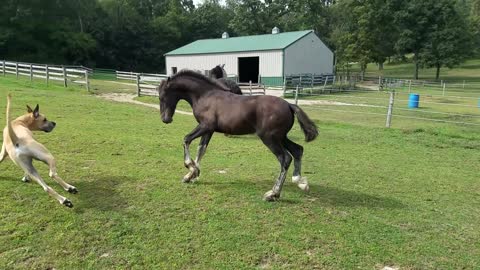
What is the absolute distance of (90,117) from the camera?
1154 cm

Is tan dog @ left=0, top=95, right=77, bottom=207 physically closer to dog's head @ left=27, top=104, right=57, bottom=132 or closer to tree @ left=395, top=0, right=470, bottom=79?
dog's head @ left=27, top=104, right=57, bottom=132

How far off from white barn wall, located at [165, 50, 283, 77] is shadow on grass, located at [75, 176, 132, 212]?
28445 mm

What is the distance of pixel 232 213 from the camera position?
15.3 ft

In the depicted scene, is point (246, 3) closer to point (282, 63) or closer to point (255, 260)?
point (282, 63)

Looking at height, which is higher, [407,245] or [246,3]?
[246,3]

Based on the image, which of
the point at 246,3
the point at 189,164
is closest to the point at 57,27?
the point at 246,3

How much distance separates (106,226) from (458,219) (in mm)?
4140

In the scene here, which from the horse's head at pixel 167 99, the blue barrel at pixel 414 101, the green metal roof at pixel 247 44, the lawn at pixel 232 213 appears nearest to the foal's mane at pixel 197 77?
the horse's head at pixel 167 99

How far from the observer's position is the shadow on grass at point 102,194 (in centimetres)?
467

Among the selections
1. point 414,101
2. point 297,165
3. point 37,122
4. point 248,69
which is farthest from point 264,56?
point 37,122

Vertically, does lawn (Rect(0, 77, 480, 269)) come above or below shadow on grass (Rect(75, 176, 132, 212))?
below

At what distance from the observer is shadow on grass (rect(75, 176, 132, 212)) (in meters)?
4.67

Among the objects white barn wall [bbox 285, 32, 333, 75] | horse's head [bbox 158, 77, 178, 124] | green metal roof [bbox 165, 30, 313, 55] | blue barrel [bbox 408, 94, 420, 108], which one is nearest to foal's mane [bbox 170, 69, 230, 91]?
horse's head [bbox 158, 77, 178, 124]

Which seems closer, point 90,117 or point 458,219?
point 458,219
